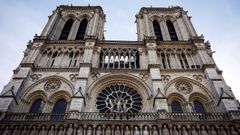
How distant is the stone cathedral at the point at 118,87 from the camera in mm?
13320

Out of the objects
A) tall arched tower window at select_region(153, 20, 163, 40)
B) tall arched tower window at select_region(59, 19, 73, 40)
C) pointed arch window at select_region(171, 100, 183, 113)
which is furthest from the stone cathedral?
tall arched tower window at select_region(153, 20, 163, 40)

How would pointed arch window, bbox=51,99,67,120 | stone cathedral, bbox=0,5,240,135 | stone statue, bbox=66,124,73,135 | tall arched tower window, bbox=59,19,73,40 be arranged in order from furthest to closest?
1. tall arched tower window, bbox=59,19,73,40
2. pointed arch window, bbox=51,99,67,120
3. stone cathedral, bbox=0,5,240,135
4. stone statue, bbox=66,124,73,135

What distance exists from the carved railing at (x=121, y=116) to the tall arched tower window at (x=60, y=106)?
1.32 m

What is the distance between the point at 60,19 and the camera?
82.6 ft

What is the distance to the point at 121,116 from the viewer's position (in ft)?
46.6

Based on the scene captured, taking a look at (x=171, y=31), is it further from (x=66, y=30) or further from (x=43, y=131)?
(x=43, y=131)

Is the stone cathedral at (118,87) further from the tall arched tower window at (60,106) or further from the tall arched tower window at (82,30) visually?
the tall arched tower window at (82,30)

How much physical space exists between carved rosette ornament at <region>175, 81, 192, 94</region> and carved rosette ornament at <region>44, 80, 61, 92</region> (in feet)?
29.2

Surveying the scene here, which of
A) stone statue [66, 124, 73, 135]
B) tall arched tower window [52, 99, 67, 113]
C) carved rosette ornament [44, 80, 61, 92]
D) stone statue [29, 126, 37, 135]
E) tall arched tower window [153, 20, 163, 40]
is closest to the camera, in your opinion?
stone statue [66, 124, 73, 135]

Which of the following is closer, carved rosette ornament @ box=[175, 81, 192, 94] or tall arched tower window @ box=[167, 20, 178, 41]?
carved rosette ornament @ box=[175, 81, 192, 94]

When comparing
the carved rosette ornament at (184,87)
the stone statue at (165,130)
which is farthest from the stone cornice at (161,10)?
the stone statue at (165,130)

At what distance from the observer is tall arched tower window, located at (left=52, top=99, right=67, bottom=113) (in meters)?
15.9

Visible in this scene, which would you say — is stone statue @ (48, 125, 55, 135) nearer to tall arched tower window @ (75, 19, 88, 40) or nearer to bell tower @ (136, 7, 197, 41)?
tall arched tower window @ (75, 19, 88, 40)

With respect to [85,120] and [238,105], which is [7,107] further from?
[238,105]
